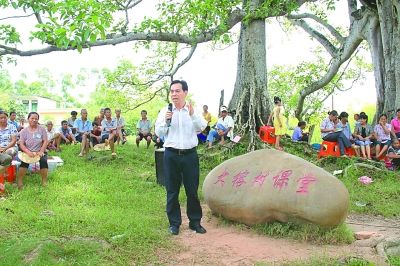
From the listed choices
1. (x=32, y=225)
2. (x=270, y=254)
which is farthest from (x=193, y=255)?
(x=32, y=225)

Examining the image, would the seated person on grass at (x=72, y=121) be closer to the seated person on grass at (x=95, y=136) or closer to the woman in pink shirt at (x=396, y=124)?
the seated person on grass at (x=95, y=136)

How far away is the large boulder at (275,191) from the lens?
19.0ft

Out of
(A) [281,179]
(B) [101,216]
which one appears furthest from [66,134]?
(A) [281,179]

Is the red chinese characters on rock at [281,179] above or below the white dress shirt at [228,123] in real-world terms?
below

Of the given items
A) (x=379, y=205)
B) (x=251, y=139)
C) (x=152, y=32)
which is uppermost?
(x=152, y=32)

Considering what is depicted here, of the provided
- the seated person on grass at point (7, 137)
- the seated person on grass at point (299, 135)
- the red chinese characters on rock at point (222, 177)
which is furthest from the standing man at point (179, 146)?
the seated person on grass at point (299, 135)

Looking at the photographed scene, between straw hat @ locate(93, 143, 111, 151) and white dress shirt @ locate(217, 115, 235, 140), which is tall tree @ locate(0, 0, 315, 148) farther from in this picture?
straw hat @ locate(93, 143, 111, 151)

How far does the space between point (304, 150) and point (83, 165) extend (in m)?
5.36

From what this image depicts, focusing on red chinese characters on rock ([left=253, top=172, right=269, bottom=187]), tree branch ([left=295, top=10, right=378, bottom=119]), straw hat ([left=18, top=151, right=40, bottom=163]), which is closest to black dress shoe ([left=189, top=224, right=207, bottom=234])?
red chinese characters on rock ([left=253, top=172, right=269, bottom=187])

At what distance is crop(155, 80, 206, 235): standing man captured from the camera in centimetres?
596

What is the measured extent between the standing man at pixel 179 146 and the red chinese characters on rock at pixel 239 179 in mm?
619

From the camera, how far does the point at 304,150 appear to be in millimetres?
12273

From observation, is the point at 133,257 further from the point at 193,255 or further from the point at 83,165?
the point at 83,165

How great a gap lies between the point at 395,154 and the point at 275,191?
235 inches
